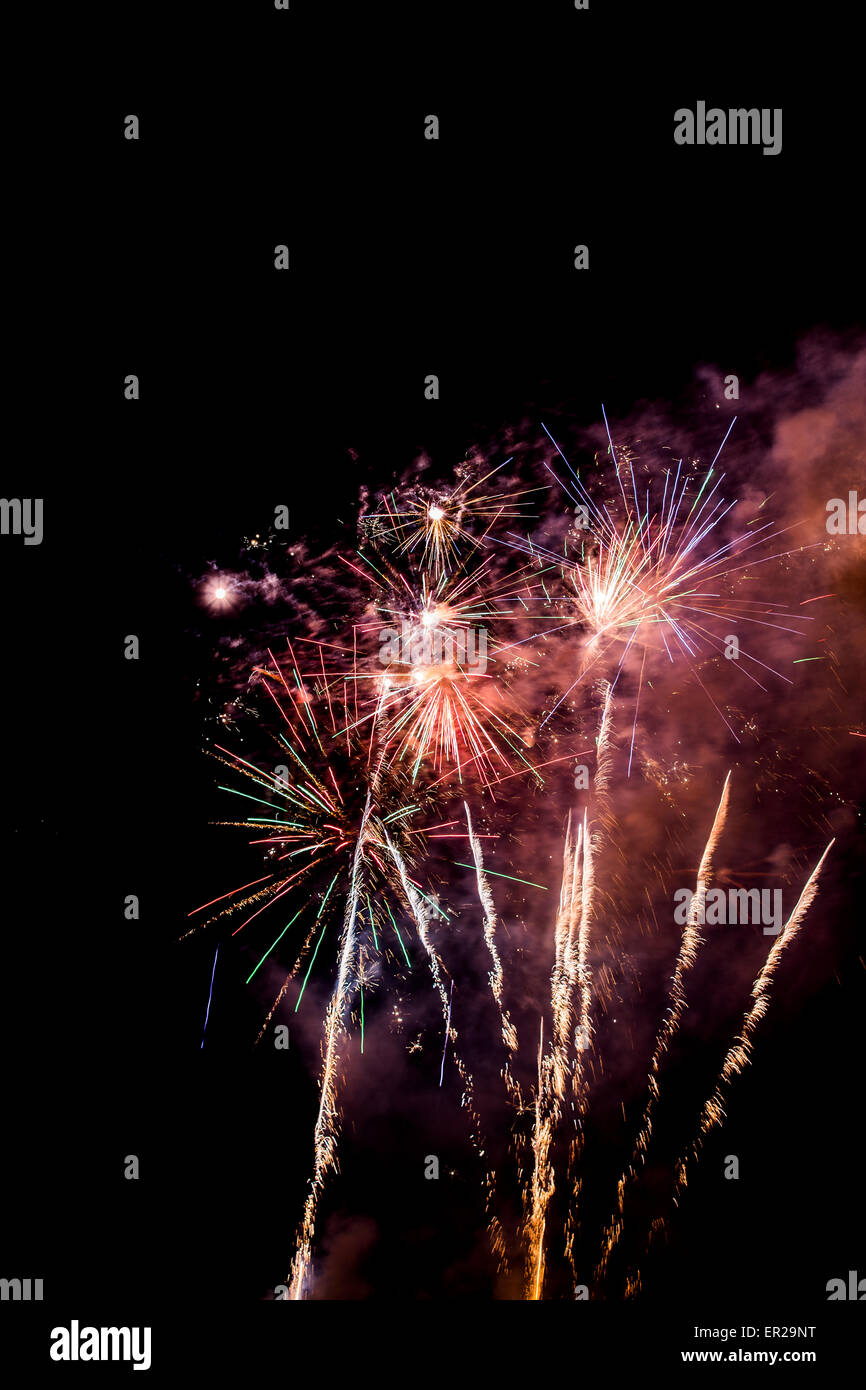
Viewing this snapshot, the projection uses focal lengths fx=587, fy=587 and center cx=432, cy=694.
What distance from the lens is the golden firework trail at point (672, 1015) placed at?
7.69 m

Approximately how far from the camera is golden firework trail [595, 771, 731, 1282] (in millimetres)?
7688

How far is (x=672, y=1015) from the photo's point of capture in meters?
8.31

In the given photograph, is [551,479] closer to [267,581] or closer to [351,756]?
[267,581]

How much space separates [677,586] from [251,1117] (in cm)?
1054
